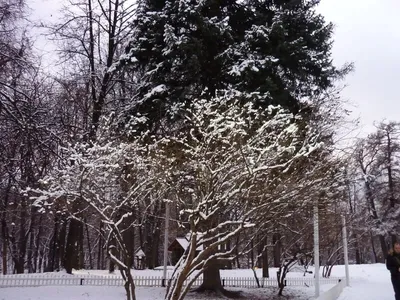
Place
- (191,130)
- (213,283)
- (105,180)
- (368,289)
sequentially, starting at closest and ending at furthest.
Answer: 1. (191,130)
2. (105,180)
3. (213,283)
4. (368,289)

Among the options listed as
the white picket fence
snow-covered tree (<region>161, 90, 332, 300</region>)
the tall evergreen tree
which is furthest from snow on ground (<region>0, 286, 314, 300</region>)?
the tall evergreen tree

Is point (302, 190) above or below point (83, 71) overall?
below

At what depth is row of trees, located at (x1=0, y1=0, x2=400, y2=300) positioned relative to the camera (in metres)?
6.74

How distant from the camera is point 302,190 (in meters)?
6.76

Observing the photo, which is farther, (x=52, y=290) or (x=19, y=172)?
(x=52, y=290)

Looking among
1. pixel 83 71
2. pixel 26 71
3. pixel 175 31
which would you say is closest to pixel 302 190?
pixel 26 71

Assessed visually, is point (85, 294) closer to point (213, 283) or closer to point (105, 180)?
point (213, 283)

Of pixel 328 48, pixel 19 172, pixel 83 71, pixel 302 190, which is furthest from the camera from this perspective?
pixel 83 71

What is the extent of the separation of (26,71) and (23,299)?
6.01 metres

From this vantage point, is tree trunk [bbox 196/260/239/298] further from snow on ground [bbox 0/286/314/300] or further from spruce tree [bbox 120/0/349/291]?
snow on ground [bbox 0/286/314/300]

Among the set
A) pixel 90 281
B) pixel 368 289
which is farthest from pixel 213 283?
pixel 368 289

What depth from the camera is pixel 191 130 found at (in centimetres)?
773

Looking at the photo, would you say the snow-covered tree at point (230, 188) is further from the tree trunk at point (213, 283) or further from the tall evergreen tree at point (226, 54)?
the tree trunk at point (213, 283)

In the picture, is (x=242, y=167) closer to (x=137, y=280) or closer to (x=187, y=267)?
(x=187, y=267)
